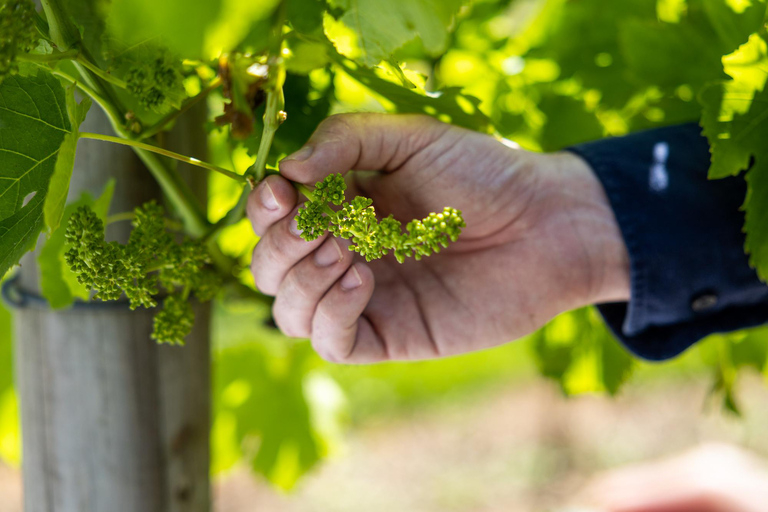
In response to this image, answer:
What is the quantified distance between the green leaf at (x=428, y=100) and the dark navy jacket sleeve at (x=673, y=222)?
0.24 m

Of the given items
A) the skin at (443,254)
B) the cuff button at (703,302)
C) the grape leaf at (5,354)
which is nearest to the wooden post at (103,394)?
the skin at (443,254)

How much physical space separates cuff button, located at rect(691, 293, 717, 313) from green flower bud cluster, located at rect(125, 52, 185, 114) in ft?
2.23

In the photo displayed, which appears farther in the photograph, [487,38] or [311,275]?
[487,38]

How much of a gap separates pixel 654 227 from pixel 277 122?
546 mm

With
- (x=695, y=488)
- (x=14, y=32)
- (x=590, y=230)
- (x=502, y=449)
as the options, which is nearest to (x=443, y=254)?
(x=590, y=230)

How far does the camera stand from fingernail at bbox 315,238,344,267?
0.58 meters

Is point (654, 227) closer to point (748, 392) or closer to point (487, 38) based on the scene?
point (487, 38)

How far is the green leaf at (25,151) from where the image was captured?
17.8 inches

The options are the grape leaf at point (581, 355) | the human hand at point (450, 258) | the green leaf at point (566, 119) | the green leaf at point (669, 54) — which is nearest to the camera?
the human hand at point (450, 258)

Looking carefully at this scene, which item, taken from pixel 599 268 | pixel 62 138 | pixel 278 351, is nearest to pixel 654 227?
pixel 599 268

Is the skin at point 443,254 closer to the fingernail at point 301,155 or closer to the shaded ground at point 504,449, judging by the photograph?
the fingernail at point 301,155

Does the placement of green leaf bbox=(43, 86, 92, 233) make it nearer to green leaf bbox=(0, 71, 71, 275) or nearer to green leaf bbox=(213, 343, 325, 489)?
green leaf bbox=(0, 71, 71, 275)

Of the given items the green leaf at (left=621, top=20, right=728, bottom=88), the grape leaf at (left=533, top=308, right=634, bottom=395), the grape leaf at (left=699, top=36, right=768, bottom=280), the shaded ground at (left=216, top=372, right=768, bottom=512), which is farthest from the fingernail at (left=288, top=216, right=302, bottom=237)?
the shaded ground at (left=216, top=372, right=768, bottom=512)

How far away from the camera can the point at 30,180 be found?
0.46 meters
